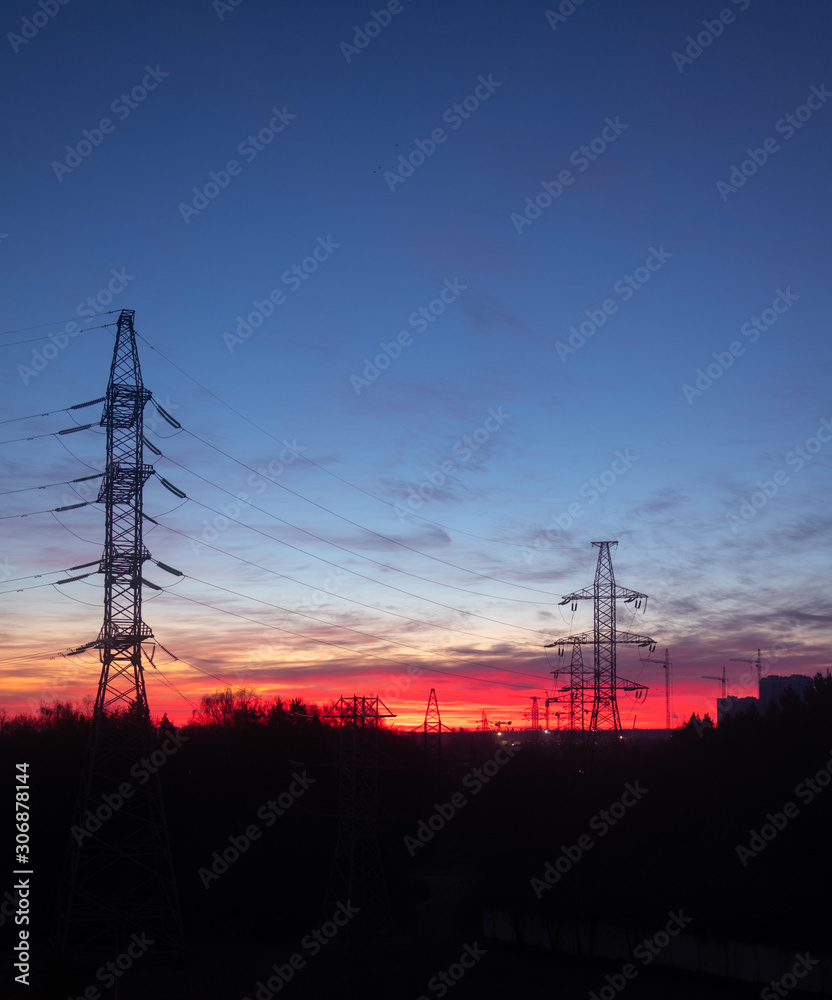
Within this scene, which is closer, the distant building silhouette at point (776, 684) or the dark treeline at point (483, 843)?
the dark treeline at point (483, 843)

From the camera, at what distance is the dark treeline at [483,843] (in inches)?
1303

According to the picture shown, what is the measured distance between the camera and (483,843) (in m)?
48.6

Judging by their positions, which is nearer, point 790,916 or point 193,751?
point 790,916

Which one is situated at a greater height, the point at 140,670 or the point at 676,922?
the point at 140,670

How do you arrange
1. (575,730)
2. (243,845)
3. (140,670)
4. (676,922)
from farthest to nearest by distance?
(575,730)
(243,845)
(676,922)
(140,670)

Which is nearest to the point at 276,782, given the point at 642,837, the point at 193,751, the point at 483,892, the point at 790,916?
the point at 193,751

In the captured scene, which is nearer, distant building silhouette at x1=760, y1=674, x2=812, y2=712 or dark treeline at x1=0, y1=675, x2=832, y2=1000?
dark treeline at x1=0, y1=675, x2=832, y2=1000

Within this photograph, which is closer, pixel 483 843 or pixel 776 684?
pixel 483 843

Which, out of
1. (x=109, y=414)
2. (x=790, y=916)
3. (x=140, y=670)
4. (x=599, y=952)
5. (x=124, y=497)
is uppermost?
(x=109, y=414)

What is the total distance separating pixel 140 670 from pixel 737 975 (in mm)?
24778

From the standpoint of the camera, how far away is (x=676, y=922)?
34.5 meters

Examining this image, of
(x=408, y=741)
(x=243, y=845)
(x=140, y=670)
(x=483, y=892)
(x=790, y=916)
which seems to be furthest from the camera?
(x=408, y=741)

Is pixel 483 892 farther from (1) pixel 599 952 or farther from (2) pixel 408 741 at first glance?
(2) pixel 408 741

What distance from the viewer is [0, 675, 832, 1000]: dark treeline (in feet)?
109
